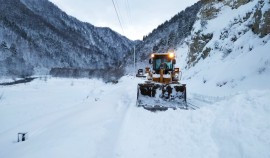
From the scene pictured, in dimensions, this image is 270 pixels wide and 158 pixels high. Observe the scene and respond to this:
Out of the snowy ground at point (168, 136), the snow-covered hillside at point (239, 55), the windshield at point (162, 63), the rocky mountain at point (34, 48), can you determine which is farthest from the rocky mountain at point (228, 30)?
the rocky mountain at point (34, 48)

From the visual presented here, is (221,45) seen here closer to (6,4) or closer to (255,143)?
(255,143)

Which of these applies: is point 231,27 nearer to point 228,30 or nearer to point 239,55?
point 228,30

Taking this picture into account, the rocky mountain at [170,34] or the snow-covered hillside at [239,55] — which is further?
the rocky mountain at [170,34]

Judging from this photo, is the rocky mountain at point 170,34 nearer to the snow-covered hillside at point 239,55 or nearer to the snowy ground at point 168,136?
the snow-covered hillside at point 239,55

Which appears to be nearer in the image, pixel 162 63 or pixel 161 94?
pixel 161 94

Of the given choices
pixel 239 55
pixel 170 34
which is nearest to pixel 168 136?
pixel 239 55

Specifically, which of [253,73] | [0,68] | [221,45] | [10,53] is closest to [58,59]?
[10,53]

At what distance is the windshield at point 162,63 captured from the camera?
1452 cm

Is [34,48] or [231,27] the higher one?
[34,48]

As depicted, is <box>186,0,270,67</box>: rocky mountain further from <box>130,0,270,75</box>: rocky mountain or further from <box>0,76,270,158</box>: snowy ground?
<box>0,76,270,158</box>: snowy ground

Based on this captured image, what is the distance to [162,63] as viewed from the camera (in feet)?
47.9

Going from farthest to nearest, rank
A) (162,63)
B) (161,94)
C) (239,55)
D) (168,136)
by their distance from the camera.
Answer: (239,55) < (162,63) < (161,94) < (168,136)

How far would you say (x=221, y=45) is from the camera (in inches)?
886

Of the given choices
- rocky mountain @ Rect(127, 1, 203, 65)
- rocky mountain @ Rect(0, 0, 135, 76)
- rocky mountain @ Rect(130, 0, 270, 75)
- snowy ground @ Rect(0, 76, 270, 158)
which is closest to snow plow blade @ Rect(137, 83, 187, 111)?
snowy ground @ Rect(0, 76, 270, 158)
